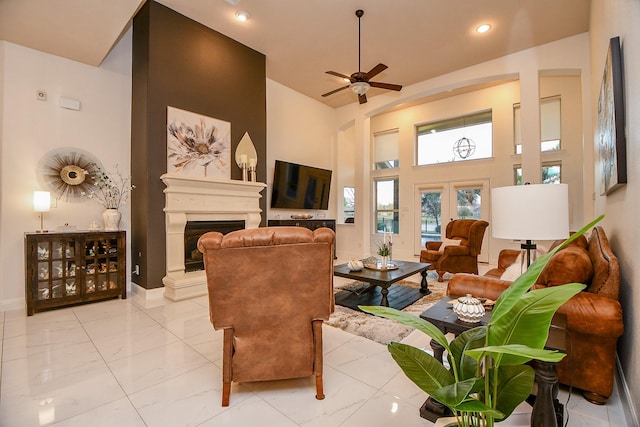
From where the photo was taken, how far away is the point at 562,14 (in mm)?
3820

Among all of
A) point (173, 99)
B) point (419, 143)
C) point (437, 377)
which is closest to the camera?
point (437, 377)

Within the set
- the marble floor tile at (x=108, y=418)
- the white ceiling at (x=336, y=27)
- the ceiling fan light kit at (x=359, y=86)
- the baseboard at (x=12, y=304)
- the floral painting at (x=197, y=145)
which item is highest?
the white ceiling at (x=336, y=27)

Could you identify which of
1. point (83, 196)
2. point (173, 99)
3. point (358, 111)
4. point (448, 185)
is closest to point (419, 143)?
point (448, 185)

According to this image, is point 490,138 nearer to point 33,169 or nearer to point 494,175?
point 494,175

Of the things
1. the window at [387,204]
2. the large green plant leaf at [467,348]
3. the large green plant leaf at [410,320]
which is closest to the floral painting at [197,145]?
the large green plant leaf at [410,320]

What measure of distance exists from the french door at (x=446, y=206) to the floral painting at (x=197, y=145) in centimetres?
499

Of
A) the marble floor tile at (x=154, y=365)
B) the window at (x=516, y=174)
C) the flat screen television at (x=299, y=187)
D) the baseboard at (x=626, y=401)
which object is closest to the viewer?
the baseboard at (x=626, y=401)

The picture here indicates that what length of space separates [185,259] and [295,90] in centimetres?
432

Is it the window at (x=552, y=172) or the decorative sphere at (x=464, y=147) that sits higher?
the decorative sphere at (x=464, y=147)

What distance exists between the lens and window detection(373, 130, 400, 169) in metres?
7.86

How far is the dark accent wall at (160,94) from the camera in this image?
3.63 meters

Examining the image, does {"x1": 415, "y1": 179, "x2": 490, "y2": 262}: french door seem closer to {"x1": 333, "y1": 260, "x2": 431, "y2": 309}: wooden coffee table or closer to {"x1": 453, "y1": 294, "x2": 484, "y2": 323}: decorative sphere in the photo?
{"x1": 333, "y1": 260, "x2": 431, "y2": 309}: wooden coffee table

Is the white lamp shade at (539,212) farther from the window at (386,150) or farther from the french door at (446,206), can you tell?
the window at (386,150)

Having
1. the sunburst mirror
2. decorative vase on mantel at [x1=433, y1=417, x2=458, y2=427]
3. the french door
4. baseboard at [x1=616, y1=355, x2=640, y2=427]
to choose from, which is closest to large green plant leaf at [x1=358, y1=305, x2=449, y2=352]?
decorative vase on mantel at [x1=433, y1=417, x2=458, y2=427]
